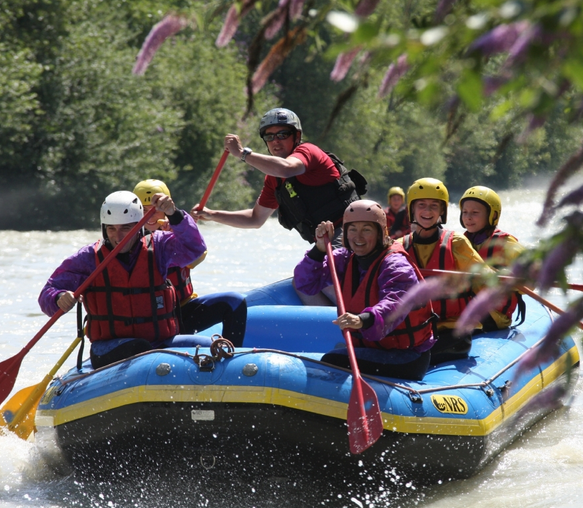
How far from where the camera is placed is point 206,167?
20.4 meters

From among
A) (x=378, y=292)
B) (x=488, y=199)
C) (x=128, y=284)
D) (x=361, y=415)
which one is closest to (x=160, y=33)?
(x=361, y=415)

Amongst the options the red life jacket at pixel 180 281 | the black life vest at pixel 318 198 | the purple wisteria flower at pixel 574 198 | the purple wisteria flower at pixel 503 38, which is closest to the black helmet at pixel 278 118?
the black life vest at pixel 318 198

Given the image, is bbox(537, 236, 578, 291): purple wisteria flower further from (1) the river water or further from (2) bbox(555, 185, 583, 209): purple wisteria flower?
(1) the river water

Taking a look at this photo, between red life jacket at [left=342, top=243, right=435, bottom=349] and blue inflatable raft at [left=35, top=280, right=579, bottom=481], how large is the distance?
0.63 ft

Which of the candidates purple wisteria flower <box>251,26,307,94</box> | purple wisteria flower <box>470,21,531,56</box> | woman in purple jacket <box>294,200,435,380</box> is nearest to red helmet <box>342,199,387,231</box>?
woman in purple jacket <box>294,200,435,380</box>

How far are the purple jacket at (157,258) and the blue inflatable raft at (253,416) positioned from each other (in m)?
0.43

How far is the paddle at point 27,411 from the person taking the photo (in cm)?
461

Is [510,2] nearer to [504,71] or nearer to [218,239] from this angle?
[504,71]

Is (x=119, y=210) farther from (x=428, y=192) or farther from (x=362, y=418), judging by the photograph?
(x=428, y=192)

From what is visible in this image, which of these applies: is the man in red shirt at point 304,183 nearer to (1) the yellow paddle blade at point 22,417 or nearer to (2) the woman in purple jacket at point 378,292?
(2) the woman in purple jacket at point 378,292

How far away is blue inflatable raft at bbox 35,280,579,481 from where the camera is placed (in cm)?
377

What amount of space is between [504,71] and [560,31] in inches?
5.5

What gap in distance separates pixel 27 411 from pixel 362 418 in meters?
1.97

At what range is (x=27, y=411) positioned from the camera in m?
4.64
